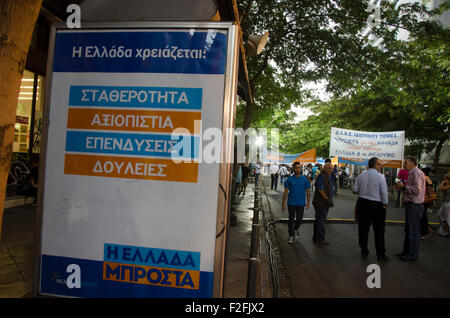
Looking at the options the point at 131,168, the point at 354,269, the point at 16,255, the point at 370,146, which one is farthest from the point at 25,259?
the point at 370,146

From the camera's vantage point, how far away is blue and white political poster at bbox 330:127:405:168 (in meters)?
13.4

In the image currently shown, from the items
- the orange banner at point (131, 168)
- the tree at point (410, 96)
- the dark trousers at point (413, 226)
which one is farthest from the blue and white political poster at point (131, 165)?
the tree at point (410, 96)

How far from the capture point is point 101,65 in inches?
91.4

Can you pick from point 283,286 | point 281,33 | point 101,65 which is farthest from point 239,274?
point 281,33

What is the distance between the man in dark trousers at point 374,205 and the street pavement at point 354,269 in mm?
360

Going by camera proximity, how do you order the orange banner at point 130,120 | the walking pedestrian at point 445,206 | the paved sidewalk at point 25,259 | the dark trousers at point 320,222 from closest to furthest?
the orange banner at point 130,120, the paved sidewalk at point 25,259, the dark trousers at point 320,222, the walking pedestrian at point 445,206

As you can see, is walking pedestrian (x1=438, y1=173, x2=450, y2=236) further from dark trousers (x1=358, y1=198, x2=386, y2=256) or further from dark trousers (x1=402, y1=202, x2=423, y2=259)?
dark trousers (x1=358, y1=198, x2=386, y2=256)

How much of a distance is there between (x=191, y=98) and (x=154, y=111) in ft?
0.90

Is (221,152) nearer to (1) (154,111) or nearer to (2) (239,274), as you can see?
(1) (154,111)

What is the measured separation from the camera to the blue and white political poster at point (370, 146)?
13367 mm

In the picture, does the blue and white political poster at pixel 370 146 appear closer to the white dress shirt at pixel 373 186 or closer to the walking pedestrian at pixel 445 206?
the walking pedestrian at pixel 445 206

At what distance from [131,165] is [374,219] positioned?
5709 millimetres

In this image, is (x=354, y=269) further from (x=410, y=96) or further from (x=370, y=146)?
(x=410, y=96)
